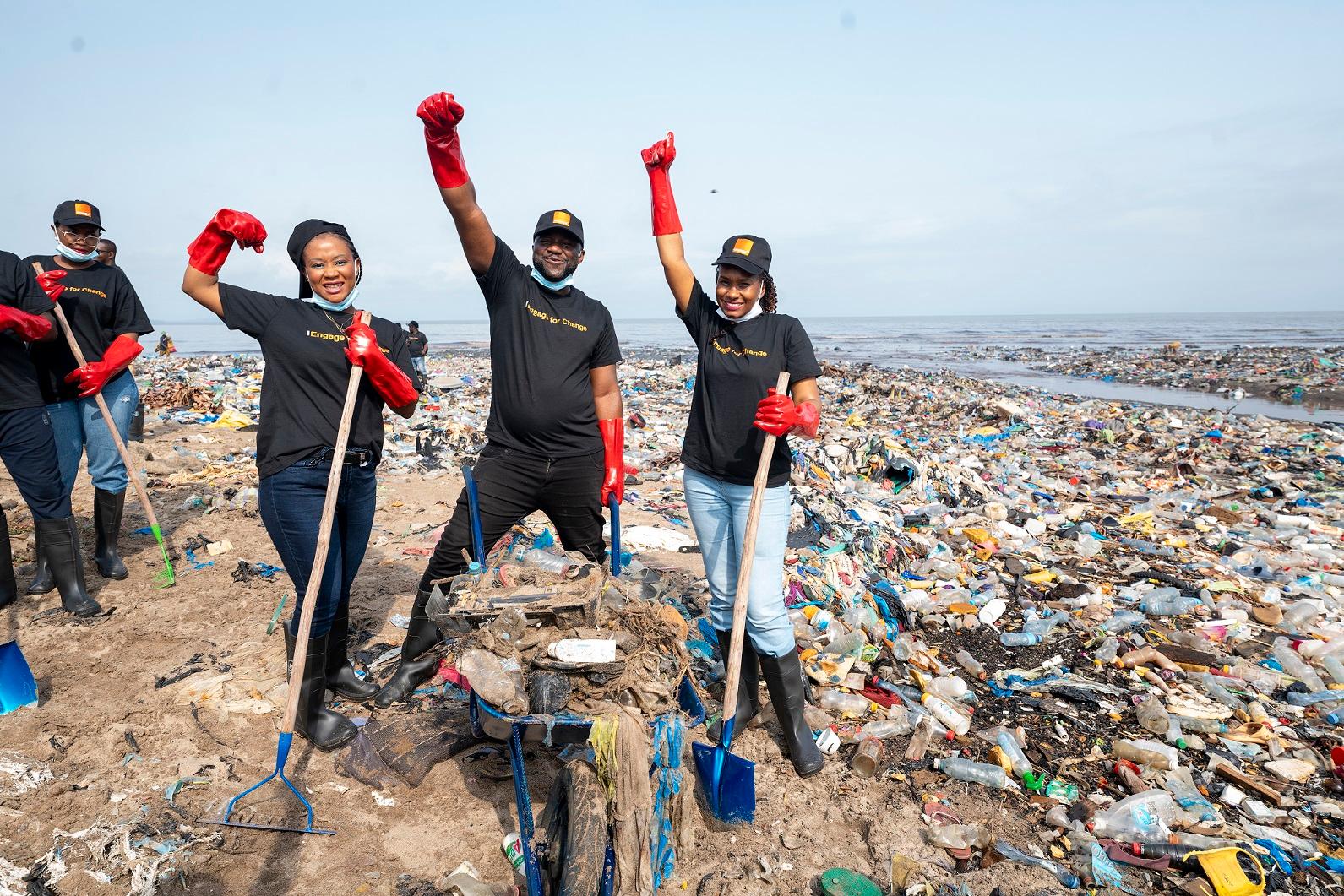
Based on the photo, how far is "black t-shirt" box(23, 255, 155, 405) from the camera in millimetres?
4246

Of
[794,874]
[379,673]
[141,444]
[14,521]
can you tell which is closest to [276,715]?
[379,673]

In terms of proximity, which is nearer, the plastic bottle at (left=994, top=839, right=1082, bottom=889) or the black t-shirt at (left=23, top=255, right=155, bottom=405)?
the plastic bottle at (left=994, top=839, right=1082, bottom=889)

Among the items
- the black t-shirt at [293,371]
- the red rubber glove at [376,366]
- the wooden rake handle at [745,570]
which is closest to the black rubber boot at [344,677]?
the black t-shirt at [293,371]

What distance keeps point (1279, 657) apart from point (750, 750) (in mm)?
3604

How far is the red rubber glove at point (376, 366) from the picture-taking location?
277 centimetres

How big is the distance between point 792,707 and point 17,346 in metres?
4.75

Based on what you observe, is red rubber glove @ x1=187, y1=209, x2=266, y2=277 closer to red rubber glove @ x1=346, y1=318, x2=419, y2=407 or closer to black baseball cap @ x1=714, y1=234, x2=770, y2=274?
red rubber glove @ x1=346, y1=318, x2=419, y2=407

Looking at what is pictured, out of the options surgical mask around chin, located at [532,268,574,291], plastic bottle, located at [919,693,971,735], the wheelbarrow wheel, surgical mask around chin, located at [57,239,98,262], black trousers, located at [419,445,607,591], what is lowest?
plastic bottle, located at [919,693,971,735]

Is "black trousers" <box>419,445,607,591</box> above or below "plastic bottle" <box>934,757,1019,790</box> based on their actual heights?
above

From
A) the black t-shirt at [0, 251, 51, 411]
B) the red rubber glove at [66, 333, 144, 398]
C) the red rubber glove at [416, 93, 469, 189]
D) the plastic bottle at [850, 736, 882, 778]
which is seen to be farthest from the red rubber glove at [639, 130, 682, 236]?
the black t-shirt at [0, 251, 51, 411]

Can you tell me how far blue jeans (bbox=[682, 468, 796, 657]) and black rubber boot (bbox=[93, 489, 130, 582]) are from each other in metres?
4.31

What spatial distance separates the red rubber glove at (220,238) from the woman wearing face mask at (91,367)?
230 centimetres

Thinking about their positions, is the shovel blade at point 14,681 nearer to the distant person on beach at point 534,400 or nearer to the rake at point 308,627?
the rake at point 308,627

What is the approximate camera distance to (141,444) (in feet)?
27.2
